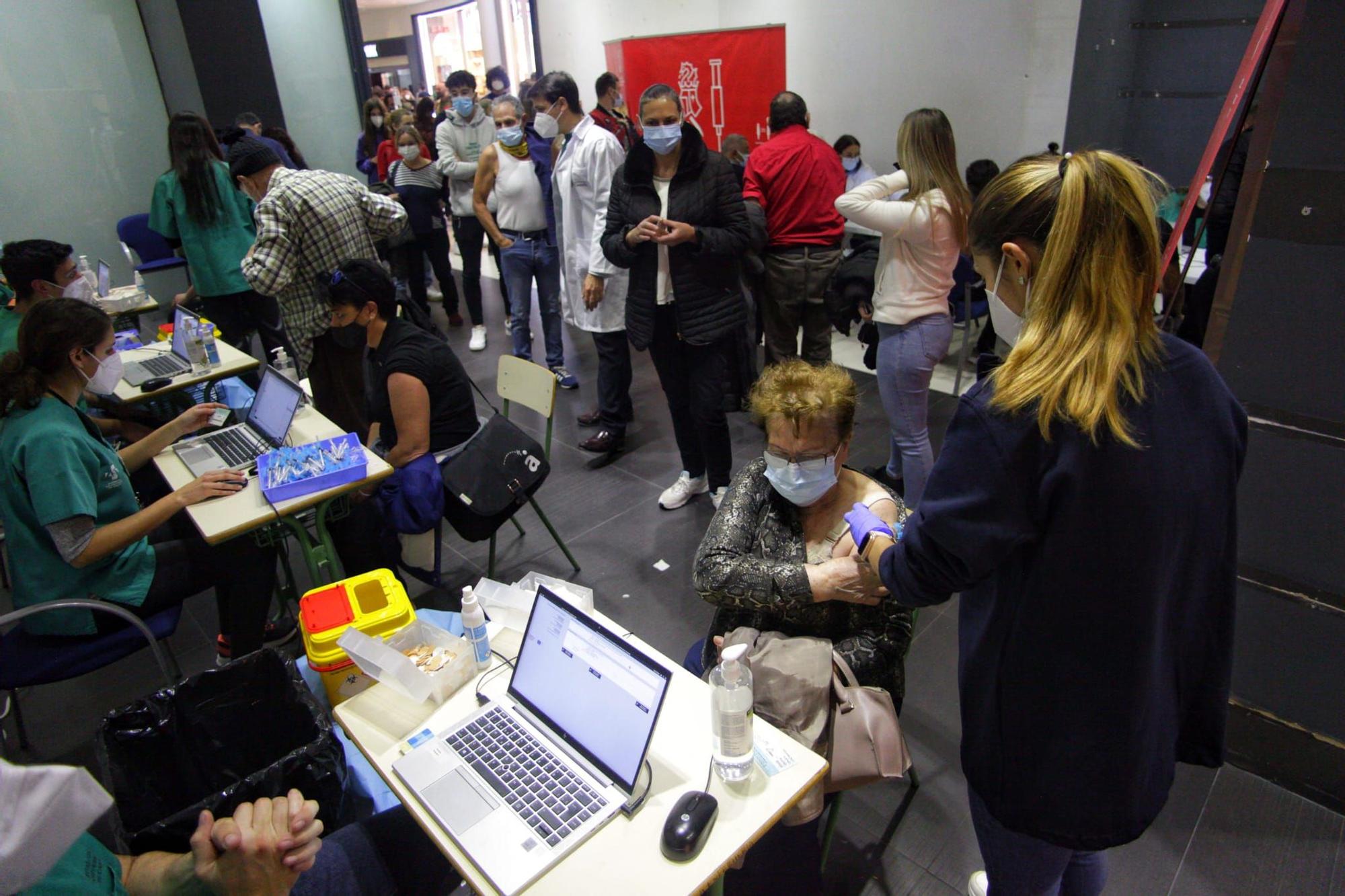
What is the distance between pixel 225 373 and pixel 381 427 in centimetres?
105

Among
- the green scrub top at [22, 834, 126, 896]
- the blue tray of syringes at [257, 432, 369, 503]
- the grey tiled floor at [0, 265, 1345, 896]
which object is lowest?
the grey tiled floor at [0, 265, 1345, 896]

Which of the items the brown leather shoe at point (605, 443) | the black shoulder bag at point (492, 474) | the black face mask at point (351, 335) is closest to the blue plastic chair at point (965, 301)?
the brown leather shoe at point (605, 443)

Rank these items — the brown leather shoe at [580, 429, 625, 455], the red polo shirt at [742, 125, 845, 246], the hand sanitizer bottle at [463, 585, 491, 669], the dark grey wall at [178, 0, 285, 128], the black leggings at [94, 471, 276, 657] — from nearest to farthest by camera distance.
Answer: the hand sanitizer bottle at [463, 585, 491, 669]
the black leggings at [94, 471, 276, 657]
the red polo shirt at [742, 125, 845, 246]
the brown leather shoe at [580, 429, 625, 455]
the dark grey wall at [178, 0, 285, 128]

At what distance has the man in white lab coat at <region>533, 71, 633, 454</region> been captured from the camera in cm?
372

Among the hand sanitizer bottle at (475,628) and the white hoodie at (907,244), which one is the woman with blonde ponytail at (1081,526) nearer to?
the hand sanitizer bottle at (475,628)

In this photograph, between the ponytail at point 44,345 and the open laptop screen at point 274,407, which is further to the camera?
the open laptop screen at point 274,407

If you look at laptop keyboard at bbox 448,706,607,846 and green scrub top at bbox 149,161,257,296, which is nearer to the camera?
laptop keyboard at bbox 448,706,607,846

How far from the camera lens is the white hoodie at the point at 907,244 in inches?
107

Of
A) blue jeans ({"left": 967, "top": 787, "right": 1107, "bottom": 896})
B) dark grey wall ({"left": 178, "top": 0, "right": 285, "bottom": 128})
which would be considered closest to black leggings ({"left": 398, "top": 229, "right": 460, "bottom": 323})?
dark grey wall ({"left": 178, "top": 0, "right": 285, "bottom": 128})

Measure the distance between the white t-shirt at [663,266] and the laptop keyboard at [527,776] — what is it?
195 centimetres

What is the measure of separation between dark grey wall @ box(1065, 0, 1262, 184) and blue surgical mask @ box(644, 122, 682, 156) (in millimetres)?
2621

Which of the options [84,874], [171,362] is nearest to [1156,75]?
[171,362]

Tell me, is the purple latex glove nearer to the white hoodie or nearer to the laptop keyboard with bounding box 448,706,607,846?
the laptop keyboard with bounding box 448,706,607,846

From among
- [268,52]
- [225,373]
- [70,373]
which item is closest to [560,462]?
[225,373]
